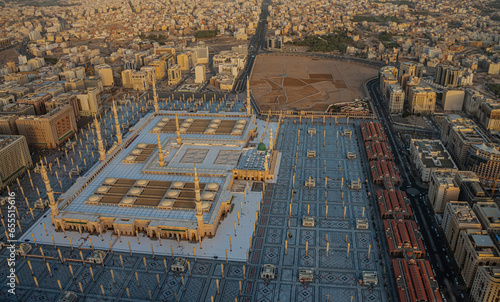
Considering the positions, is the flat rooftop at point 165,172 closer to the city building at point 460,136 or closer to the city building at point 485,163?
the city building at point 460,136

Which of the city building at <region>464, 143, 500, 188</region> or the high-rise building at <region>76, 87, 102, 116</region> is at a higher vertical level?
the high-rise building at <region>76, 87, 102, 116</region>

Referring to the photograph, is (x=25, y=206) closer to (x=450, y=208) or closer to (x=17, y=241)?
(x=17, y=241)

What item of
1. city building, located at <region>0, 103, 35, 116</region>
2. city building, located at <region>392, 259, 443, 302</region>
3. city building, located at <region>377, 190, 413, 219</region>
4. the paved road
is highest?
city building, located at <region>0, 103, 35, 116</region>

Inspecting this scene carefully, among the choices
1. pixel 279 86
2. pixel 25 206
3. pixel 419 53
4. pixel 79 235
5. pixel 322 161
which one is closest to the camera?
pixel 79 235

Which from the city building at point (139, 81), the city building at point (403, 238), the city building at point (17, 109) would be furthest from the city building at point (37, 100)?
the city building at point (403, 238)

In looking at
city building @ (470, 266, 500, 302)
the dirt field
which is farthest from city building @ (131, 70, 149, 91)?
city building @ (470, 266, 500, 302)

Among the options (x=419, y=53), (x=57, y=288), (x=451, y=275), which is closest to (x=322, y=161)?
(x=451, y=275)

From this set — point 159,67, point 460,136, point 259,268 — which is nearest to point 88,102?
point 159,67

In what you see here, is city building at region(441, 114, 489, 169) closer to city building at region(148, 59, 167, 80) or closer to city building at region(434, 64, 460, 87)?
city building at region(434, 64, 460, 87)
